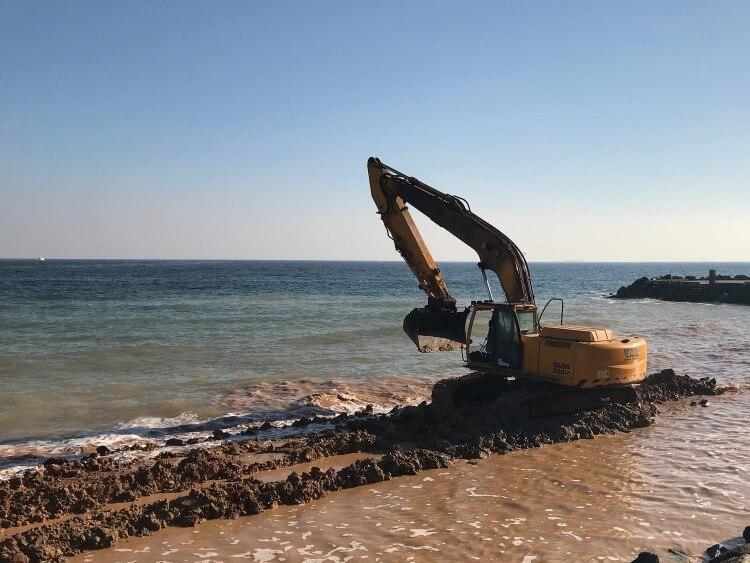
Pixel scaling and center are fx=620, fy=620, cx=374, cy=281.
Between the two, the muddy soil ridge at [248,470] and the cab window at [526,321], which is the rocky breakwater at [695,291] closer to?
the muddy soil ridge at [248,470]

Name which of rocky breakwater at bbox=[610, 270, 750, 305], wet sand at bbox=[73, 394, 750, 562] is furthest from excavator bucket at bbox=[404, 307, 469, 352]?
rocky breakwater at bbox=[610, 270, 750, 305]

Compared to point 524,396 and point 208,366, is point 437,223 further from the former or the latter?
point 208,366

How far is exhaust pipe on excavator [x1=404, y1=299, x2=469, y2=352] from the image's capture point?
42.3 feet

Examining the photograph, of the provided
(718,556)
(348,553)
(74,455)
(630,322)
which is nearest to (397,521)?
(348,553)

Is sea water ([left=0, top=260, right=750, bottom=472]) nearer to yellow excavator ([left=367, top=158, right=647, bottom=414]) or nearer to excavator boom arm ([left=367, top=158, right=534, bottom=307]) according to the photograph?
yellow excavator ([left=367, top=158, right=647, bottom=414])

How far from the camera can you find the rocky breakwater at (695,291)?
161ft

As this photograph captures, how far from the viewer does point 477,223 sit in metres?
12.6

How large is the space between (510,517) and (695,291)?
169 ft

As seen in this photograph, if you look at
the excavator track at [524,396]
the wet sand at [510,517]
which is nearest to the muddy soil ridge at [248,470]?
the excavator track at [524,396]

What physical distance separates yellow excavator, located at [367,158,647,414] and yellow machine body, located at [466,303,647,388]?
0.02 metres

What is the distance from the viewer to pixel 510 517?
7.60 meters

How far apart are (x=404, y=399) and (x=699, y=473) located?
23.8 ft

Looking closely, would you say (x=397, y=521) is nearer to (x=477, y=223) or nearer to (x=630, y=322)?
(x=477, y=223)

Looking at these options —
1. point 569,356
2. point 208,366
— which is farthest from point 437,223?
point 208,366
